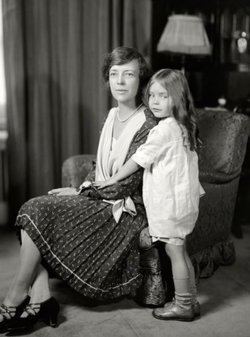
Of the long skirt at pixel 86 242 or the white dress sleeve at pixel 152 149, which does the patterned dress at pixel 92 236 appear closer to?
the long skirt at pixel 86 242

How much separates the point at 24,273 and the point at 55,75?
5.80 ft

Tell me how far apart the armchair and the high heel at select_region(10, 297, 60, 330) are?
0.80 m

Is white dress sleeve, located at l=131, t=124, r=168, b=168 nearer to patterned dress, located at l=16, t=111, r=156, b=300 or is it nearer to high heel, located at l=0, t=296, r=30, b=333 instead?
patterned dress, located at l=16, t=111, r=156, b=300

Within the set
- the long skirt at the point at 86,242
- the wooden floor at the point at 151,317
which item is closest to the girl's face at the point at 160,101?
the long skirt at the point at 86,242

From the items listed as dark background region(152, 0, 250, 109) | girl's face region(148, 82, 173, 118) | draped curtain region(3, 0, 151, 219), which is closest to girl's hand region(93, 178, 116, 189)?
girl's face region(148, 82, 173, 118)

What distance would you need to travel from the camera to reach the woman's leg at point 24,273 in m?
2.00

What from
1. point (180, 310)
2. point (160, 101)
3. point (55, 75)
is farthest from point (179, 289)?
point (55, 75)

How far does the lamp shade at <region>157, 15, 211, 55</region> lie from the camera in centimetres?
332

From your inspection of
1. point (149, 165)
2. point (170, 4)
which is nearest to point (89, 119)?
point (170, 4)

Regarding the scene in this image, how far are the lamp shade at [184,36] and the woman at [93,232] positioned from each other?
119 cm

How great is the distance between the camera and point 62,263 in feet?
6.84

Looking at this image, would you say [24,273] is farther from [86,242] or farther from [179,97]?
[179,97]

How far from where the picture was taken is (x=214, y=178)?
2.55 m

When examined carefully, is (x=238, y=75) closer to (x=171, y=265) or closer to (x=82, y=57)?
(x=82, y=57)
